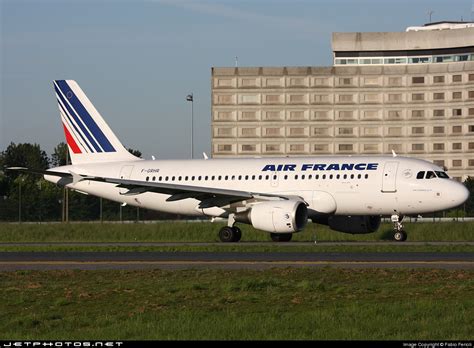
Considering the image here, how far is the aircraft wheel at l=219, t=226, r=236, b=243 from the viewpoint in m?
45.2

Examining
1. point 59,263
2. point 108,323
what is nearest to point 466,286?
point 108,323

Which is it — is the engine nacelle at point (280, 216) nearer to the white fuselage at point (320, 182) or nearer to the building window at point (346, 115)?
the white fuselage at point (320, 182)

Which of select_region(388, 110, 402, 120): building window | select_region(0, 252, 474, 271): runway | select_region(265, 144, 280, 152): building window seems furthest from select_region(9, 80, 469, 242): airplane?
select_region(388, 110, 402, 120): building window

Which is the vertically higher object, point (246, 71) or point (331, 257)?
point (246, 71)

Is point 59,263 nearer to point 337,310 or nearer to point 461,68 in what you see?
point 337,310

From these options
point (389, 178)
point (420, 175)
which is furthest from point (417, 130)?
point (389, 178)

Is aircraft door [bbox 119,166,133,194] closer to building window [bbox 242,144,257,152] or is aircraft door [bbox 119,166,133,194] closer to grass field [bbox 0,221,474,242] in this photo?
grass field [bbox 0,221,474,242]

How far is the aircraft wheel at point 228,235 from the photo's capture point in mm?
45250

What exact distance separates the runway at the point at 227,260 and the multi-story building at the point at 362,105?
97.9 metres

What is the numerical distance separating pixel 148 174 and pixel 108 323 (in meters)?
33.1

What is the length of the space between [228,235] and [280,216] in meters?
3.89

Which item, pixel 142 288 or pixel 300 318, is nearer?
pixel 300 318

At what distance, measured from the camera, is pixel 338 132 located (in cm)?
13400

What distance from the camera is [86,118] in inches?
2089
